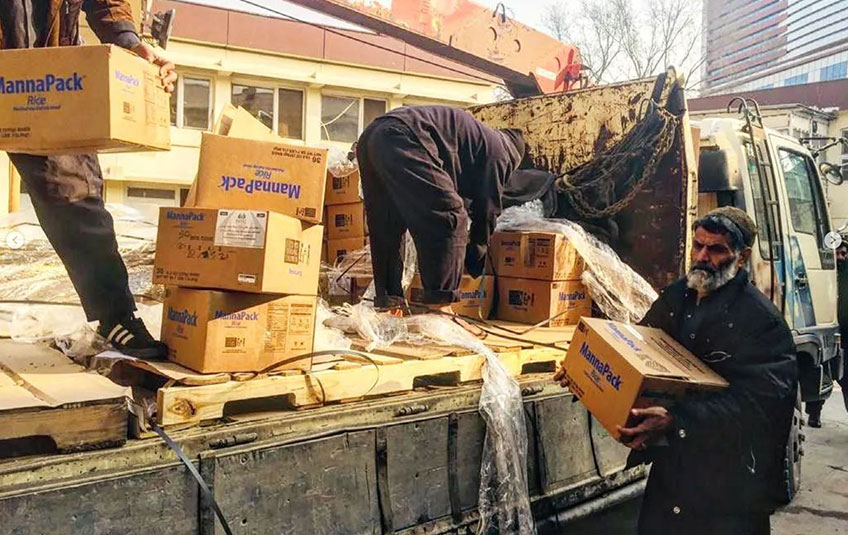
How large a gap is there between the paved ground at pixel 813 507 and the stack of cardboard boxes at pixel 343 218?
7.52 ft

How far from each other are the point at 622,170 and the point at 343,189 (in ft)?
6.20

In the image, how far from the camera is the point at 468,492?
282 centimetres

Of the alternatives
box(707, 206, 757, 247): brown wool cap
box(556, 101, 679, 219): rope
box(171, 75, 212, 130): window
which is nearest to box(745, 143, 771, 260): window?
box(556, 101, 679, 219): rope

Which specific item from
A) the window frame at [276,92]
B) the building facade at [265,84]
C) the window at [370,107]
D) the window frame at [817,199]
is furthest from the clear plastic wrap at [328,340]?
the window at [370,107]

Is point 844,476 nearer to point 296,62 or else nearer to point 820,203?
point 820,203

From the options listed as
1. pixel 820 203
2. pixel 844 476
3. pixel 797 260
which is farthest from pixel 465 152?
pixel 844 476

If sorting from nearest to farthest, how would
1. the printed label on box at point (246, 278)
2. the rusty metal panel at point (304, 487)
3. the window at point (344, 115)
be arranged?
the rusty metal panel at point (304, 487)
the printed label on box at point (246, 278)
the window at point (344, 115)

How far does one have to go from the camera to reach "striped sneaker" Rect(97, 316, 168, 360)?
2.63m

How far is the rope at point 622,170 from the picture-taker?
4.63 metres

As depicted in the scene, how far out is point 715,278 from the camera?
2.61 meters

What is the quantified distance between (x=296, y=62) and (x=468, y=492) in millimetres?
16423

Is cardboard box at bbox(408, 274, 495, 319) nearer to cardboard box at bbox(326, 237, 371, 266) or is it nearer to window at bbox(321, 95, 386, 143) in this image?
cardboard box at bbox(326, 237, 371, 266)

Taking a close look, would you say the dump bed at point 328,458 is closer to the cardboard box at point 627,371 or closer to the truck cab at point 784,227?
the cardboard box at point 627,371

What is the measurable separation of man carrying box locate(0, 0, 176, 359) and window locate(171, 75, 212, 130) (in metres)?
15.2
